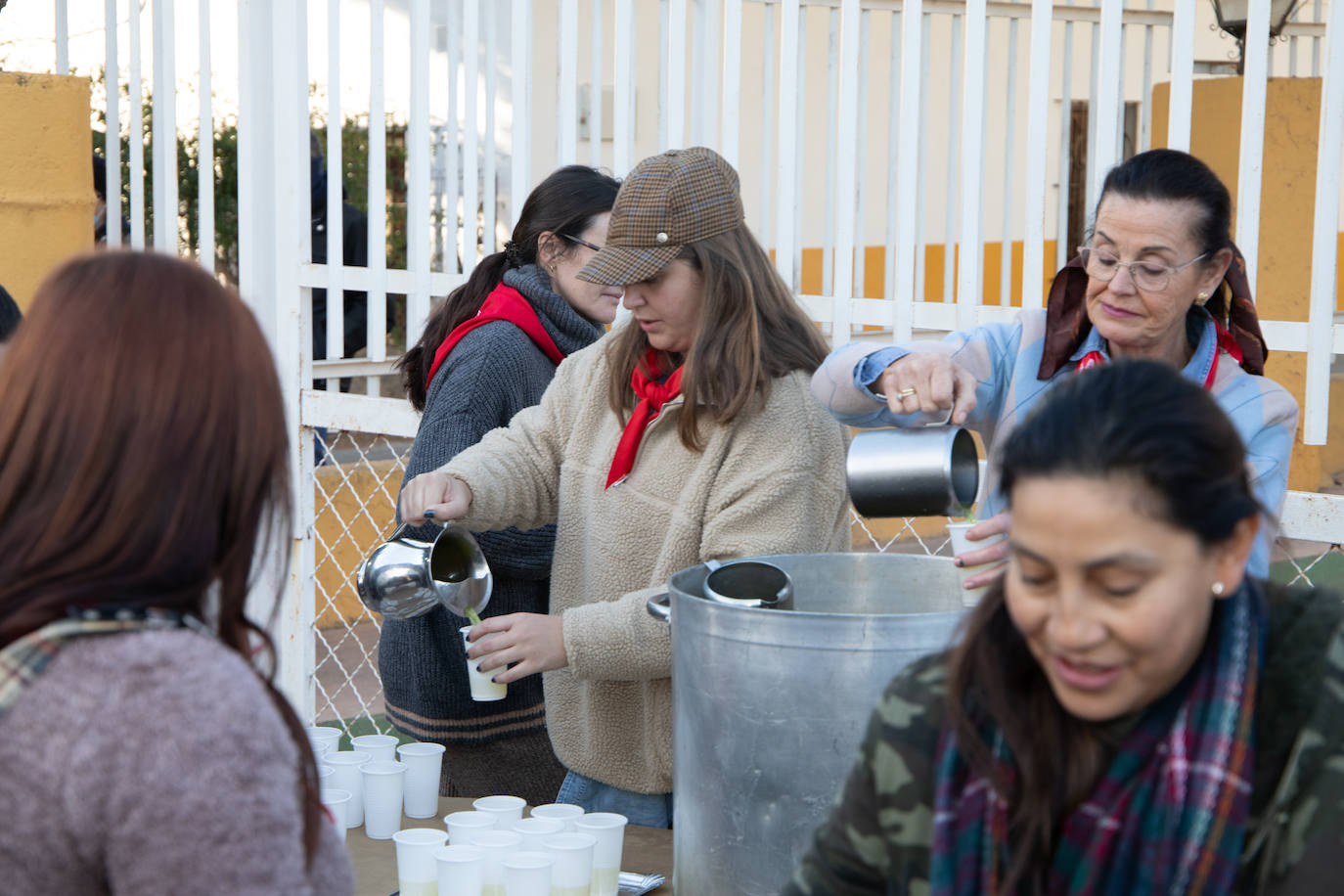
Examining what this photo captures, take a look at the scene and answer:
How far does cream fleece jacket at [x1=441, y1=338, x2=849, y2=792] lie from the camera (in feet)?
6.31

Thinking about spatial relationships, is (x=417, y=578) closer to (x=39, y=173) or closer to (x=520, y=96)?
(x=520, y=96)

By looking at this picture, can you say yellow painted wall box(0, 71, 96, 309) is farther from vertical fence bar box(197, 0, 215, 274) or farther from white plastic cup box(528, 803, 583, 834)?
white plastic cup box(528, 803, 583, 834)

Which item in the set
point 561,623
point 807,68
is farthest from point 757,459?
point 807,68

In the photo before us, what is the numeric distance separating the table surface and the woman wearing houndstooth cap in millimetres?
156

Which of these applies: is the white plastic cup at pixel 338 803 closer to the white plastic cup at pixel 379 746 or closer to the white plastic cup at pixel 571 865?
the white plastic cup at pixel 379 746

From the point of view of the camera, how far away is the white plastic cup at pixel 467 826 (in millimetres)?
1666

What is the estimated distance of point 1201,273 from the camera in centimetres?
180

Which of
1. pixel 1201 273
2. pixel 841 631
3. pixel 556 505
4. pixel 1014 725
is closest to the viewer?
pixel 1014 725

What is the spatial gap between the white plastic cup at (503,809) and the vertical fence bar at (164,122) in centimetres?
264

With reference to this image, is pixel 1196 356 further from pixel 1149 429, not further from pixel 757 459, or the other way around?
pixel 1149 429

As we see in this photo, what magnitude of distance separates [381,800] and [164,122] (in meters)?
2.69

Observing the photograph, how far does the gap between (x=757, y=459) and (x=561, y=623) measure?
343 mm

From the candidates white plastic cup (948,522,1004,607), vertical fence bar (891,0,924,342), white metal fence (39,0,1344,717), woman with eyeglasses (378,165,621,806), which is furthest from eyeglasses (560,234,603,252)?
white plastic cup (948,522,1004,607)

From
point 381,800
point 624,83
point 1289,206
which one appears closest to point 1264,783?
point 381,800
